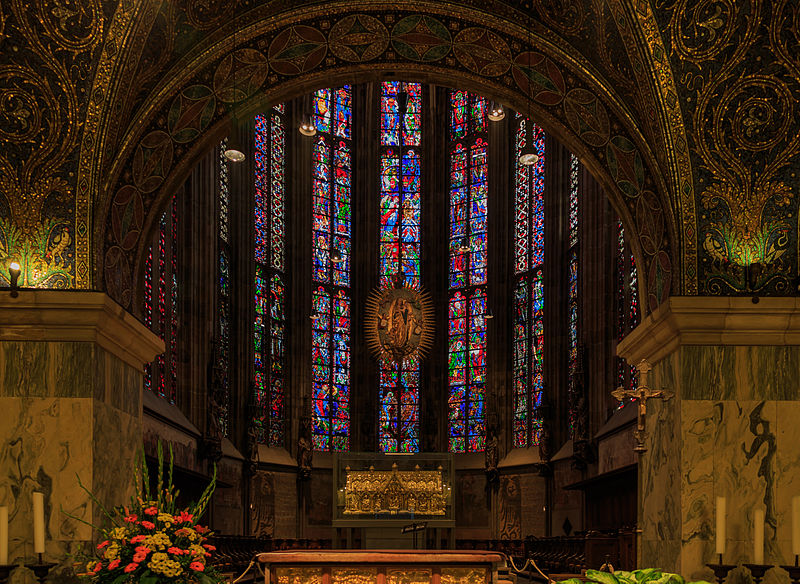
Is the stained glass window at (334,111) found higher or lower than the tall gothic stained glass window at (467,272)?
higher

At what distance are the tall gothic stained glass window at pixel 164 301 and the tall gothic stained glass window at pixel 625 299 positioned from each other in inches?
327

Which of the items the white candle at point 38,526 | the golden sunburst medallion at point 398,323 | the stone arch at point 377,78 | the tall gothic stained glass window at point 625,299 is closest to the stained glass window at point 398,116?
the golden sunburst medallion at point 398,323

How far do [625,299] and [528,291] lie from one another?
19.1 ft

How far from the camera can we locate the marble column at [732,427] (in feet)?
31.0

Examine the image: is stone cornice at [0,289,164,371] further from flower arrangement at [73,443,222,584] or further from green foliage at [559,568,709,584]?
green foliage at [559,568,709,584]

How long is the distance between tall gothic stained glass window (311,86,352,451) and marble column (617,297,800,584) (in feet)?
A: 54.9

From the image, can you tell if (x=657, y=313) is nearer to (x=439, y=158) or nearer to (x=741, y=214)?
(x=741, y=214)

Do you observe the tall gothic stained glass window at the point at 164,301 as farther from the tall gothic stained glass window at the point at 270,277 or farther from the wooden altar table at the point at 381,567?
the wooden altar table at the point at 381,567

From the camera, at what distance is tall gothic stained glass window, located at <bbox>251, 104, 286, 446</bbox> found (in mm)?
24328

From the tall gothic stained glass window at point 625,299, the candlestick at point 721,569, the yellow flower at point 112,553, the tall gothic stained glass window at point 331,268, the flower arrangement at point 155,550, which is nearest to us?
the flower arrangement at point 155,550

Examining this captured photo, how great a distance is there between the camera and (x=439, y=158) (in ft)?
89.5

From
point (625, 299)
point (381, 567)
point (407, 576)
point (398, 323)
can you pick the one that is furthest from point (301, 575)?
point (398, 323)

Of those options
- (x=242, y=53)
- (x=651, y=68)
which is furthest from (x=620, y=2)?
(x=242, y=53)

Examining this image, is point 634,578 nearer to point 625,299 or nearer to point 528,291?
point 625,299
